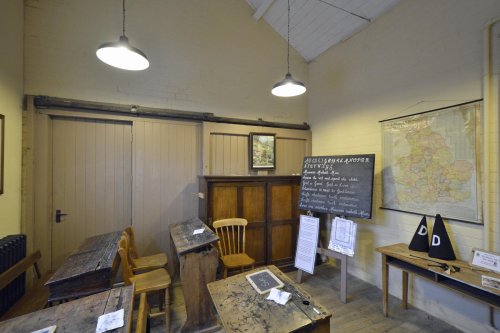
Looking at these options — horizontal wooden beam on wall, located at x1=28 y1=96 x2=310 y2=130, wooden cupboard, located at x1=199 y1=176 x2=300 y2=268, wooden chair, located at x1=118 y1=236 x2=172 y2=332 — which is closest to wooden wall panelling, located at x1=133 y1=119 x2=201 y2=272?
horizontal wooden beam on wall, located at x1=28 y1=96 x2=310 y2=130

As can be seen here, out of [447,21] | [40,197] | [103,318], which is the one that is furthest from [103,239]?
[447,21]

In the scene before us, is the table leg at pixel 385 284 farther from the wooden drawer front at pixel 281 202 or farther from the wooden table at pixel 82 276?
the wooden table at pixel 82 276

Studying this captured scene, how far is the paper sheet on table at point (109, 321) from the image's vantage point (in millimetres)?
1193

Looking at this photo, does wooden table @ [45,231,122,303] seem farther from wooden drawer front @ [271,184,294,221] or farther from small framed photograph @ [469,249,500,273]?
small framed photograph @ [469,249,500,273]

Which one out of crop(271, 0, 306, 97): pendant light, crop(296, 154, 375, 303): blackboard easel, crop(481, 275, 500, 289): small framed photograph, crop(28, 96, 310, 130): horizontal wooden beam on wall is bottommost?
crop(481, 275, 500, 289): small framed photograph

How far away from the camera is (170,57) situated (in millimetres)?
3369

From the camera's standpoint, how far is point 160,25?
10.8 feet

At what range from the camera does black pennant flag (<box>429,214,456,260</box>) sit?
7.30 ft

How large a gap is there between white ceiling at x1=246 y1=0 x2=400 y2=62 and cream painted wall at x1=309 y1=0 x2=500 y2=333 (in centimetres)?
15

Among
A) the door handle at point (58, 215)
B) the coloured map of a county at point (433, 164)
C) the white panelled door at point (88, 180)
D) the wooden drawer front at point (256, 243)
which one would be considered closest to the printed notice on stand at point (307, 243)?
the wooden drawer front at point (256, 243)

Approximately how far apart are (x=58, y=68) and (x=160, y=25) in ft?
4.72

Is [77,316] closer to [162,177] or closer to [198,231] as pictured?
[198,231]

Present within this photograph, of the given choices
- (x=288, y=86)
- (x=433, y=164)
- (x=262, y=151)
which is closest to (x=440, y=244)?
(x=433, y=164)

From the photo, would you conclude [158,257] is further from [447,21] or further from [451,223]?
[447,21]
